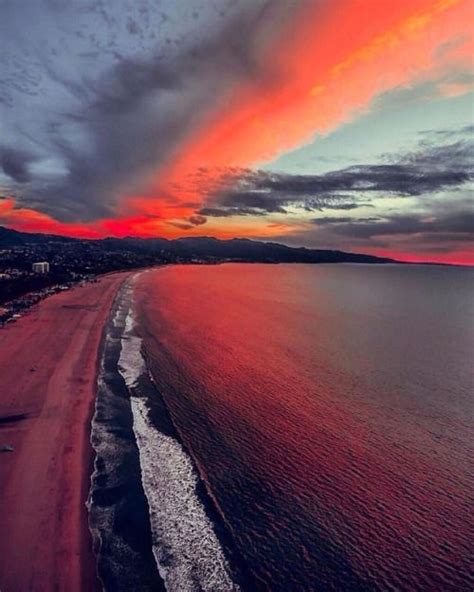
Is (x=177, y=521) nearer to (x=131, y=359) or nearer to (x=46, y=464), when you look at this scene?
(x=46, y=464)

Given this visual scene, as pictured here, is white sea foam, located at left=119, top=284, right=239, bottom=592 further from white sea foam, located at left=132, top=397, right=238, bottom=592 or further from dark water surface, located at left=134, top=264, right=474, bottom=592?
dark water surface, located at left=134, top=264, right=474, bottom=592

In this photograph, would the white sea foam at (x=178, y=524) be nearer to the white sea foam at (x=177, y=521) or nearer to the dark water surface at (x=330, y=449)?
the white sea foam at (x=177, y=521)

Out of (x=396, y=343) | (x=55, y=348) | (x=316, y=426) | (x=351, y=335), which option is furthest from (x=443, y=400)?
(x=55, y=348)

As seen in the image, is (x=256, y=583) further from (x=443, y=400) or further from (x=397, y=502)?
(x=443, y=400)

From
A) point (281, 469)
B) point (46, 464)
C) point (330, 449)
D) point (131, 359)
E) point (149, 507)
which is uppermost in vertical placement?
point (46, 464)

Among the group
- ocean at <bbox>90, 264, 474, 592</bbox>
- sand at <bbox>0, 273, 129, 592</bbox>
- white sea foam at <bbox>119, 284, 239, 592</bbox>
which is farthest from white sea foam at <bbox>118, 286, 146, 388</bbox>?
white sea foam at <bbox>119, 284, 239, 592</bbox>

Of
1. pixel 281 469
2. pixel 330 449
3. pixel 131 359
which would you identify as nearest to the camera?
pixel 281 469

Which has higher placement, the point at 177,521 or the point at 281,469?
the point at 177,521

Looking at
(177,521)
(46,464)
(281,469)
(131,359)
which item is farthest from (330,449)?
(131,359)
